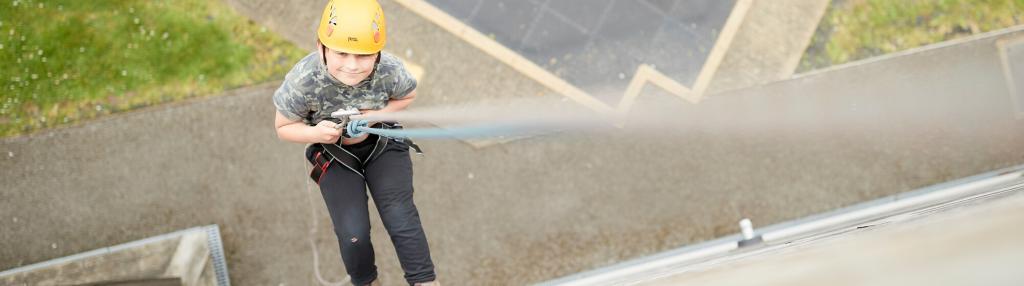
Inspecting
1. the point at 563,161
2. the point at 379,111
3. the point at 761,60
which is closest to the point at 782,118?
the point at 761,60

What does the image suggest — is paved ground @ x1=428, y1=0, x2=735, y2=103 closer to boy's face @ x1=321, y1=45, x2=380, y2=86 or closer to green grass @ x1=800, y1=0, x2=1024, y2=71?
green grass @ x1=800, y1=0, x2=1024, y2=71

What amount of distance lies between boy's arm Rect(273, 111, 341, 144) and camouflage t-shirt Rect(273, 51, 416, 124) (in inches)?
1.9

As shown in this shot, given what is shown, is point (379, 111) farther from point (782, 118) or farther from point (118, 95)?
point (782, 118)

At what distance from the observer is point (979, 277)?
2174 mm

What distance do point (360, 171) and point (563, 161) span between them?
206cm

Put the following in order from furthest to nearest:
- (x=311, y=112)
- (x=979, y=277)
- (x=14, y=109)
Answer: (x=14, y=109)
(x=311, y=112)
(x=979, y=277)

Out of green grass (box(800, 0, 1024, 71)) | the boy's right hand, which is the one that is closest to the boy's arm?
the boy's right hand

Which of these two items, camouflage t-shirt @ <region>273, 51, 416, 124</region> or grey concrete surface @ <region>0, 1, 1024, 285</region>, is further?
grey concrete surface @ <region>0, 1, 1024, 285</region>

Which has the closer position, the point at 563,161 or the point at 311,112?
the point at 311,112

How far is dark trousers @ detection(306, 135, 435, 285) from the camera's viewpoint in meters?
4.26

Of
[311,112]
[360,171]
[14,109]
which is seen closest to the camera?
[311,112]

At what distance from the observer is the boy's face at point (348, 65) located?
3564mm

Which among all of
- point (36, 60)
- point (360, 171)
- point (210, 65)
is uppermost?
point (360, 171)

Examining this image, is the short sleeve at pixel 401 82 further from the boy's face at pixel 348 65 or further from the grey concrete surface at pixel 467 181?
the grey concrete surface at pixel 467 181
